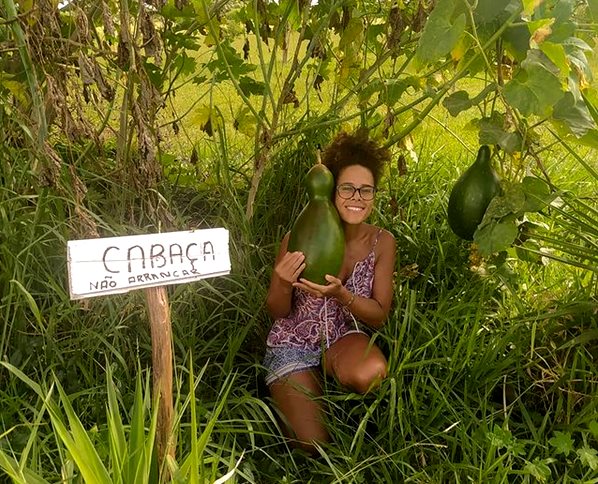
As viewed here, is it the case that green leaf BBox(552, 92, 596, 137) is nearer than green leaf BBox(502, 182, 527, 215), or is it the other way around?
green leaf BBox(552, 92, 596, 137)

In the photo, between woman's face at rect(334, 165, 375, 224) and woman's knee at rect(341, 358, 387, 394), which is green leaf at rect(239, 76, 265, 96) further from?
woman's knee at rect(341, 358, 387, 394)

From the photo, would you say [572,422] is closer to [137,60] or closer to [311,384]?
[311,384]

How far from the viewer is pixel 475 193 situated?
6.14 feet

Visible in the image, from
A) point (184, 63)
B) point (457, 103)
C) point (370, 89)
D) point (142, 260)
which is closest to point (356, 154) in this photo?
point (370, 89)

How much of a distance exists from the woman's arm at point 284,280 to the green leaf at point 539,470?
73 cm

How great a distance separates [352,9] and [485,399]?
4.19 feet

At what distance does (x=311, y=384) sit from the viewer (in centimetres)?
196

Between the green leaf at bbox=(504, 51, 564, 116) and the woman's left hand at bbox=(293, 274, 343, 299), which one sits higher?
the green leaf at bbox=(504, 51, 564, 116)

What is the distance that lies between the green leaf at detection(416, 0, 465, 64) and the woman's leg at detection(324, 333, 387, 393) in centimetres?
78

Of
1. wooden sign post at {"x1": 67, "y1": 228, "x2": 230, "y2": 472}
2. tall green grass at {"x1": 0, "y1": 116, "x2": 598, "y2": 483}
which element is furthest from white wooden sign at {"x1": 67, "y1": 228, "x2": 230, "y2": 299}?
tall green grass at {"x1": 0, "y1": 116, "x2": 598, "y2": 483}

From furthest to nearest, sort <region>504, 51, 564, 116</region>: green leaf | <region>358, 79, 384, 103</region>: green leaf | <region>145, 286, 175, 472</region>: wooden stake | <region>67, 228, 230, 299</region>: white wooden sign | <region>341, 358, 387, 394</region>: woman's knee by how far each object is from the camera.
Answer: <region>358, 79, 384, 103</region>: green leaf → <region>341, 358, 387, 394</region>: woman's knee → <region>504, 51, 564, 116</region>: green leaf → <region>145, 286, 175, 472</region>: wooden stake → <region>67, 228, 230, 299</region>: white wooden sign

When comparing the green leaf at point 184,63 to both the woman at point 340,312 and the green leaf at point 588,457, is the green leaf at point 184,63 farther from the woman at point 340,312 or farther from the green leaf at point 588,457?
the green leaf at point 588,457

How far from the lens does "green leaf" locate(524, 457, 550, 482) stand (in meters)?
1.63

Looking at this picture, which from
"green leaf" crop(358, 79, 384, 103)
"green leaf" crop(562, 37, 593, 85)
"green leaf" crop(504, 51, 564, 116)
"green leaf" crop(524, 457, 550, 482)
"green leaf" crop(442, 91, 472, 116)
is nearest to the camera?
"green leaf" crop(504, 51, 564, 116)
